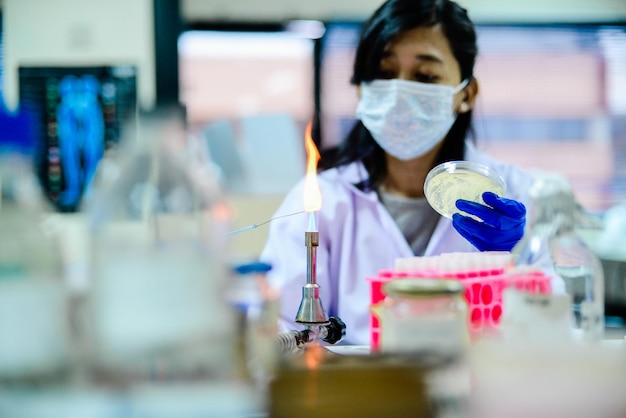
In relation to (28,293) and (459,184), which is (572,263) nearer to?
(459,184)

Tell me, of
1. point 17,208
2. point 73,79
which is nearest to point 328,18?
point 73,79

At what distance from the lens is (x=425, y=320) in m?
0.57

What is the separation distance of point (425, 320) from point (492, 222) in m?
0.66

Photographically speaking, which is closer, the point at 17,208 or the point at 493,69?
the point at 17,208

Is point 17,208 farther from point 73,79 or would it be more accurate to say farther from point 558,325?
point 73,79

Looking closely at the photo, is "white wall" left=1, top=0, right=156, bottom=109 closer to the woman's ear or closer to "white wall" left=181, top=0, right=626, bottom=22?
"white wall" left=181, top=0, right=626, bottom=22

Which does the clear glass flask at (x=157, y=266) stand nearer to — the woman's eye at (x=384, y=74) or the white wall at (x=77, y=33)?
the woman's eye at (x=384, y=74)

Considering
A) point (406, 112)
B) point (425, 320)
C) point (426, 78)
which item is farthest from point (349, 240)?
point (425, 320)

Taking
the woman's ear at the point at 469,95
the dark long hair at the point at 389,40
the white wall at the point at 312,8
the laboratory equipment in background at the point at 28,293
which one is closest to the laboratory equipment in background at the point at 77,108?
the white wall at the point at 312,8

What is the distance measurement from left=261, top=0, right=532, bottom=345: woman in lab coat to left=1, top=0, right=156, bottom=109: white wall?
178 cm

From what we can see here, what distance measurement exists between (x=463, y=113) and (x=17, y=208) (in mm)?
1526

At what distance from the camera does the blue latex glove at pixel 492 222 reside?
1.14 meters

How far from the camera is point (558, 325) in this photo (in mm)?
615

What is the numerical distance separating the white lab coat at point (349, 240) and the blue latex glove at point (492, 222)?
1.41 feet
